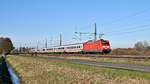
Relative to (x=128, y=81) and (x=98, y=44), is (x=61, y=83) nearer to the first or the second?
(x=128, y=81)

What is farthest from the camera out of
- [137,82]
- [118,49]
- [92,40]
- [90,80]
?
[118,49]

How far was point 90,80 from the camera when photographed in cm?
2039

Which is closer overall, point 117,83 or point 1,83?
point 117,83

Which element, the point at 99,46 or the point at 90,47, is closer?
the point at 99,46

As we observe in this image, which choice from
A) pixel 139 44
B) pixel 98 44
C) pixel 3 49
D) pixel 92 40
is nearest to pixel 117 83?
pixel 98 44

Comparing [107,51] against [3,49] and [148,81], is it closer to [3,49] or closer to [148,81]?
[148,81]

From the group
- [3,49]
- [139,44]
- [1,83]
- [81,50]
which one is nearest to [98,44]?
[81,50]

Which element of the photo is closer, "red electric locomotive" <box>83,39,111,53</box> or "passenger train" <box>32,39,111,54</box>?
"red electric locomotive" <box>83,39,111,53</box>

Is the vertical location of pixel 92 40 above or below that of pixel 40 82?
above

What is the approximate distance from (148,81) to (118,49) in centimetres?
7865

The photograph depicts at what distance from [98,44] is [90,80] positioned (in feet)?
193

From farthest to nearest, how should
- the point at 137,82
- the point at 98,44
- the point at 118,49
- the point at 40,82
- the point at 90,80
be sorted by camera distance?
the point at 118,49, the point at 98,44, the point at 40,82, the point at 90,80, the point at 137,82

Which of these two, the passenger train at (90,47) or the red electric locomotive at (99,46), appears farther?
the passenger train at (90,47)

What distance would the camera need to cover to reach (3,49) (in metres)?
199
